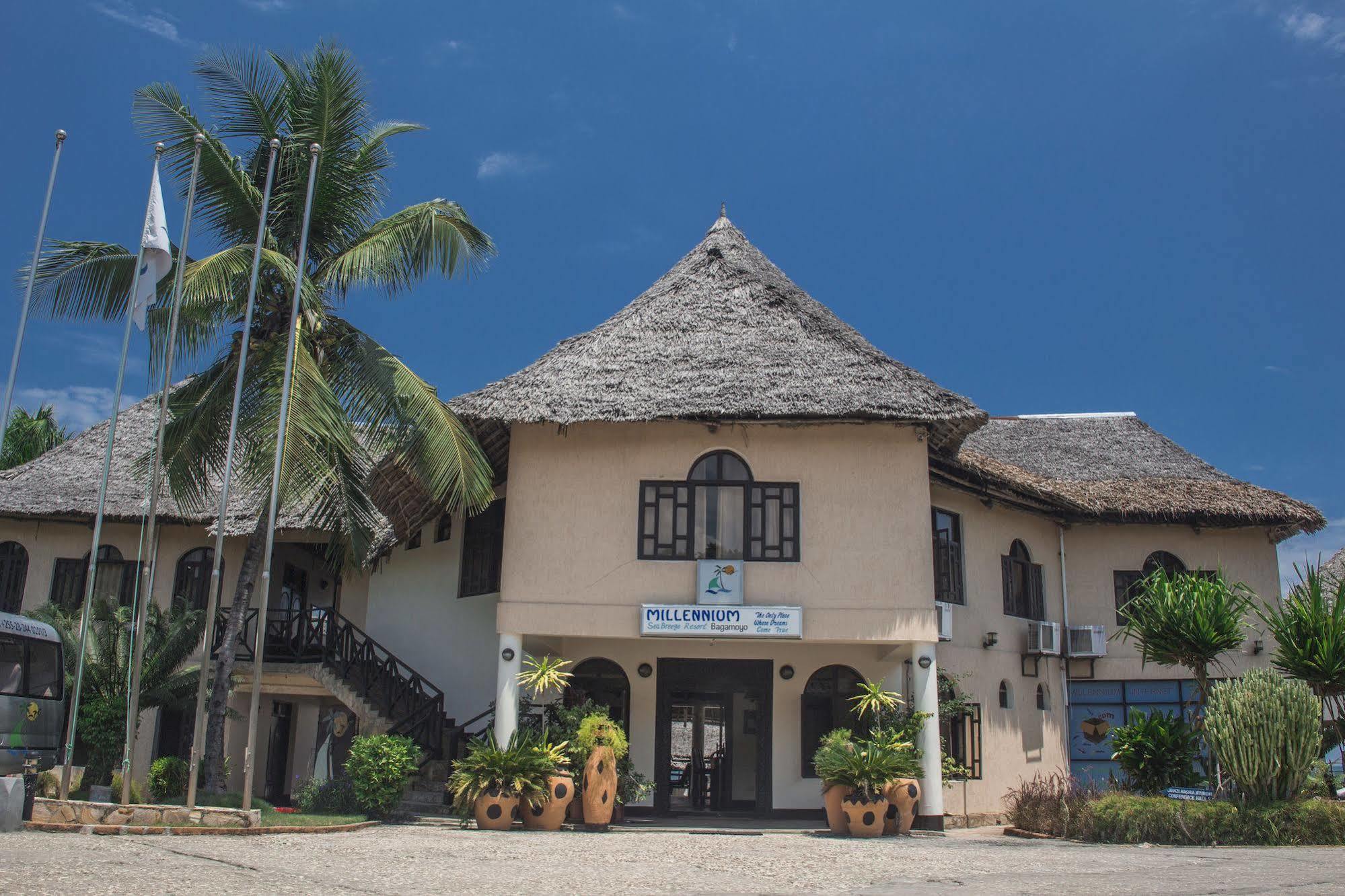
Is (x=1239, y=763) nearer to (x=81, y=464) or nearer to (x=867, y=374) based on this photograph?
(x=867, y=374)

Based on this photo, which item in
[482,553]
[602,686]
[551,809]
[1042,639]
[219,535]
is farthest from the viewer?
[1042,639]

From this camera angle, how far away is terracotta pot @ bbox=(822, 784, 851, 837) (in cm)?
1468

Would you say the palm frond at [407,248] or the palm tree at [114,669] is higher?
the palm frond at [407,248]

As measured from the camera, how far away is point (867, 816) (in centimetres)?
1451

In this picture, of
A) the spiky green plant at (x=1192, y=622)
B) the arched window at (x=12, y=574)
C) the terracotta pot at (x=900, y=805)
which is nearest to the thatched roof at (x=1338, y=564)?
the spiky green plant at (x=1192, y=622)

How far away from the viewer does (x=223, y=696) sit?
15.2m

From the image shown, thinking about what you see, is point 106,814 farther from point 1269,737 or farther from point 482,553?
point 1269,737

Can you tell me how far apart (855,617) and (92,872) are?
980 centimetres

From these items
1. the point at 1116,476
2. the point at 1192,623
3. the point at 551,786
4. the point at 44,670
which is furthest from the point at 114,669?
the point at 1116,476

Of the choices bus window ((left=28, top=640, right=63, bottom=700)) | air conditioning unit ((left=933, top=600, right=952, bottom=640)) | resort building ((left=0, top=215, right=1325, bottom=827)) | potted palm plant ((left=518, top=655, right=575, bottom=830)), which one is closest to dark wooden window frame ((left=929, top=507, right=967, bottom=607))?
resort building ((left=0, top=215, right=1325, bottom=827))

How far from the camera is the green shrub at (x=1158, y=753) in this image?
49.9ft

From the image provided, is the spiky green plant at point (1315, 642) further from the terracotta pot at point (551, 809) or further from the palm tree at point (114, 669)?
the palm tree at point (114, 669)

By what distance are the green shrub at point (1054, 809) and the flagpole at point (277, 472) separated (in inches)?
385

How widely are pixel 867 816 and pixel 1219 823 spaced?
13.2 ft
